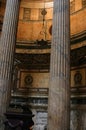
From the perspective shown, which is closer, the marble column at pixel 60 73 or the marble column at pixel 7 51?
the marble column at pixel 60 73

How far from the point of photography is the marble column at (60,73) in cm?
814

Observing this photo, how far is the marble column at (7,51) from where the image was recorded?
9930mm

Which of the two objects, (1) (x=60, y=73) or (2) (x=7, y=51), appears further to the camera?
(2) (x=7, y=51)

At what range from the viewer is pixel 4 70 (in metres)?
10.2

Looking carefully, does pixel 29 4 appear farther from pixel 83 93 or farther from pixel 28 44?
pixel 83 93

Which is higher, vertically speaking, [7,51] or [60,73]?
[7,51]

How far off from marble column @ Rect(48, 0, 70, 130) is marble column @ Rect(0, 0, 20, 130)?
85.4 inches

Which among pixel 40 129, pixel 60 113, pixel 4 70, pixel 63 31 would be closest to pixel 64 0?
pixel 63 31

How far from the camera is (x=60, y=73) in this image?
8.67 meters

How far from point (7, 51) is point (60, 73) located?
2.96 metres

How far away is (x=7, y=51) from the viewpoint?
10.6m

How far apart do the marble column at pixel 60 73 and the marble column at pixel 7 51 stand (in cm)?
217

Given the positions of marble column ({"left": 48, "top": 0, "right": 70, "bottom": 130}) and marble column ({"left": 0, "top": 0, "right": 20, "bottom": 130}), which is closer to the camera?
marble column ({"left": 48, "top": 0, "right": 70, "bottom": 130})

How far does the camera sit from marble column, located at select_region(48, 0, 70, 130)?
26.7 feet
